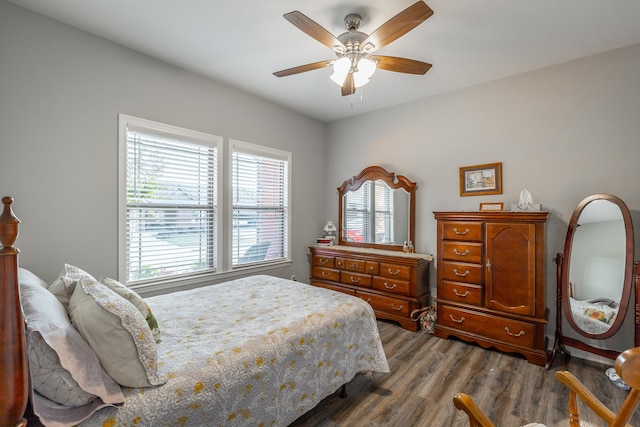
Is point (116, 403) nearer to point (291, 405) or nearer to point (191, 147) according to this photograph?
point (291, 405)

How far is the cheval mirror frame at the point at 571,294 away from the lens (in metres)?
2.31

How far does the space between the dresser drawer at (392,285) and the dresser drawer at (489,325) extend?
41 centimetres

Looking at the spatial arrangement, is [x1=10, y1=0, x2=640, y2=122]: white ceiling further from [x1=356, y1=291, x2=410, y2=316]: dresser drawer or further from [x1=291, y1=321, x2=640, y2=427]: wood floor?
[x1=291, y1=321, x2=640, y2=427]: wood floor

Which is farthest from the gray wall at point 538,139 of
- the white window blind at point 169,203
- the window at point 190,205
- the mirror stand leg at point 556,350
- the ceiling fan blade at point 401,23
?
the white window blind at point 169,203

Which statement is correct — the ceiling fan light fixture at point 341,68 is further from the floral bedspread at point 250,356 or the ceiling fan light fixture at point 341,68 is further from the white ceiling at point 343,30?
the floral bedspread at point 250,356

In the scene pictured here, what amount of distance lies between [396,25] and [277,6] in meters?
0.90

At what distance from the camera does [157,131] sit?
2.80 meters

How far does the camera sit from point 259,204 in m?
3.81

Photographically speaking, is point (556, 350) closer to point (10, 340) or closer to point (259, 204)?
point (259, 204)

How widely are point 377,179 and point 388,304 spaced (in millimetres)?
1720

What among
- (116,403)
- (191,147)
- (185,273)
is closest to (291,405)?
(116,403)

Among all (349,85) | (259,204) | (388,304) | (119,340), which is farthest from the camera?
(259,204)

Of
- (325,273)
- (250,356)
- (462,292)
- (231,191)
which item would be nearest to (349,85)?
(231,191)

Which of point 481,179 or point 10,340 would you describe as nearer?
point 10,340
